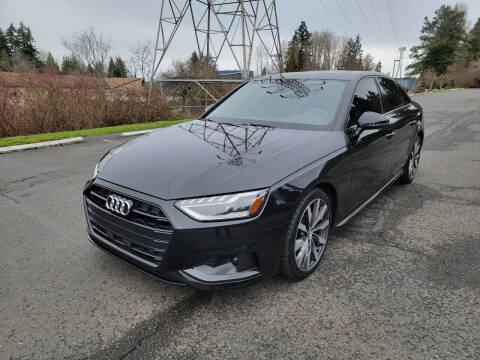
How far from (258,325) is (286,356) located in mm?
280

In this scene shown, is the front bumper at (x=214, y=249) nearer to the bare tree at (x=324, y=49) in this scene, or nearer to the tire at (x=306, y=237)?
the tire at (x=306, y=237)

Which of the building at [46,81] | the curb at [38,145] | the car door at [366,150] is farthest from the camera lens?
the building at [46,81]

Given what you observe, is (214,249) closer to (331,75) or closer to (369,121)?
(369,121)

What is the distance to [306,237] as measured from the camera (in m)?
2.45

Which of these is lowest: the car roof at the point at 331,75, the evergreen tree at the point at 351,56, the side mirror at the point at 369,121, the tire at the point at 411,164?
the tire at the point at 411,164

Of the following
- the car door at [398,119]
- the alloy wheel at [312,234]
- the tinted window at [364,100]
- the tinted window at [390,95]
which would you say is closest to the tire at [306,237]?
the alloy wheel at [312,234]

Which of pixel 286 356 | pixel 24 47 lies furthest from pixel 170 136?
pixel 24 47

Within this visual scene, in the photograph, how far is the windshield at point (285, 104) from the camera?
3.00 metres

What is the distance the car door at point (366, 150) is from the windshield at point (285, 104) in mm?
229

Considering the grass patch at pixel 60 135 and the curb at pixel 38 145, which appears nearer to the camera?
the curb at pixel 38 145

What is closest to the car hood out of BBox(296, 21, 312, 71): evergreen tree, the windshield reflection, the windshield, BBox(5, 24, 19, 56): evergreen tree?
the windshield reflection

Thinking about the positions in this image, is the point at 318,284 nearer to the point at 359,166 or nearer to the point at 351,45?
the point at 359,166

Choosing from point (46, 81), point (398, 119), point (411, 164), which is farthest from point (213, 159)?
point (46, 81)

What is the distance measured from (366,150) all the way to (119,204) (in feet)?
7.45
